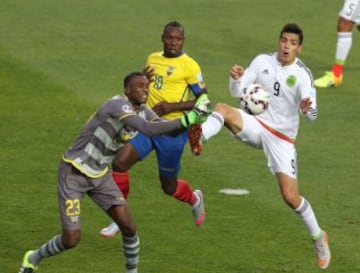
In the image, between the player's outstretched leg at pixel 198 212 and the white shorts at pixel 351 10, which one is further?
the white shorts at pixel 351 10

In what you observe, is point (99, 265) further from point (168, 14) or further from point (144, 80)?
point (168, 14)

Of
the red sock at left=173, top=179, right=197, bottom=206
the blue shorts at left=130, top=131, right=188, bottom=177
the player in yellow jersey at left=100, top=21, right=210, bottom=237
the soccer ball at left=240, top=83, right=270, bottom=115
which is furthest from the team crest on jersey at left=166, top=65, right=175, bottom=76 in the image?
the soccer ball at left=240, top=83, right=270, bottom=115

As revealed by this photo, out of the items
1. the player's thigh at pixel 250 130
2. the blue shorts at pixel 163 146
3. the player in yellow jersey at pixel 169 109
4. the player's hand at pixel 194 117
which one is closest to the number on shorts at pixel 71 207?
the player's hand at pixel 194 117

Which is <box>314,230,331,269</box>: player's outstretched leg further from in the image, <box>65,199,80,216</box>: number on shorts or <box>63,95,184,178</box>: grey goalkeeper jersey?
<box>65,199,80,216</box>: number on shorts

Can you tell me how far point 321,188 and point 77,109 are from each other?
5747 millimetres

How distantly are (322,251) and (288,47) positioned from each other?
7.95ft

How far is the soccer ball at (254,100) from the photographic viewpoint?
13805mm

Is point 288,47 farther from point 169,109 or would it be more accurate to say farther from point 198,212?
point 198,212

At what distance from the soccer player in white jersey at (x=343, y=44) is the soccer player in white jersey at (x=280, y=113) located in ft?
30.0

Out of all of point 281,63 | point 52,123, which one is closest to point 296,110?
point 281,63

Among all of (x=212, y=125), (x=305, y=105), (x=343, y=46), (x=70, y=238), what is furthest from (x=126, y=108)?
(x=343, y=46)

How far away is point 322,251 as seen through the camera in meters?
13.9

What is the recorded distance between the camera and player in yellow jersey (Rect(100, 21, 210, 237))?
15023 mm

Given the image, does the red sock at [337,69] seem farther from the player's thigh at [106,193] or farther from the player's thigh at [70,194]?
the player's thigh at [70,194]
